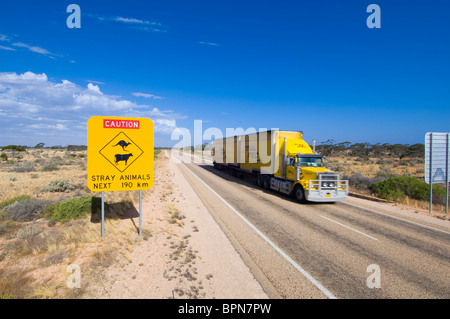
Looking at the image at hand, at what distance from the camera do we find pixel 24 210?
9.80 meters

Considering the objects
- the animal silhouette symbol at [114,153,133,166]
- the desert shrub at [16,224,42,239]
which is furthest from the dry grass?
the animal silhouette symbol at [114,153,133,166]

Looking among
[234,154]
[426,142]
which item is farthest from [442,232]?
[234,154]

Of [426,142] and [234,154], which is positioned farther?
[234,154]

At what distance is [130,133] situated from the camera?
7598 millimetres

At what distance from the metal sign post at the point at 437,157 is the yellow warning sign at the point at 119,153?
1456 centimetres

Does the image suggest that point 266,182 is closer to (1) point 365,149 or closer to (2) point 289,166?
(2) point 289,166

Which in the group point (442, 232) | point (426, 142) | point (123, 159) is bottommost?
point (442, 232)

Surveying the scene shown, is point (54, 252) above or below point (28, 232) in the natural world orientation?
below

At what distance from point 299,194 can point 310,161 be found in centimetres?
231

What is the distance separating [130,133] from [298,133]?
506 inches

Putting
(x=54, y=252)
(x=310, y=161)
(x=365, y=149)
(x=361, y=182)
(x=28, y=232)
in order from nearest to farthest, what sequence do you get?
(x=54, y=252), (x=28, y=232), (x=310, y=161), (x=361, y=182), (x=365, y=149)

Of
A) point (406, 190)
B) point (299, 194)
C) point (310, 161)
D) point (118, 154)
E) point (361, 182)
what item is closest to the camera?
point (118, 154)

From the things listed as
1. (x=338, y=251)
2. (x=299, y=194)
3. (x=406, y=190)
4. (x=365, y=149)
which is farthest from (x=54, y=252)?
(x=365, y=149)
